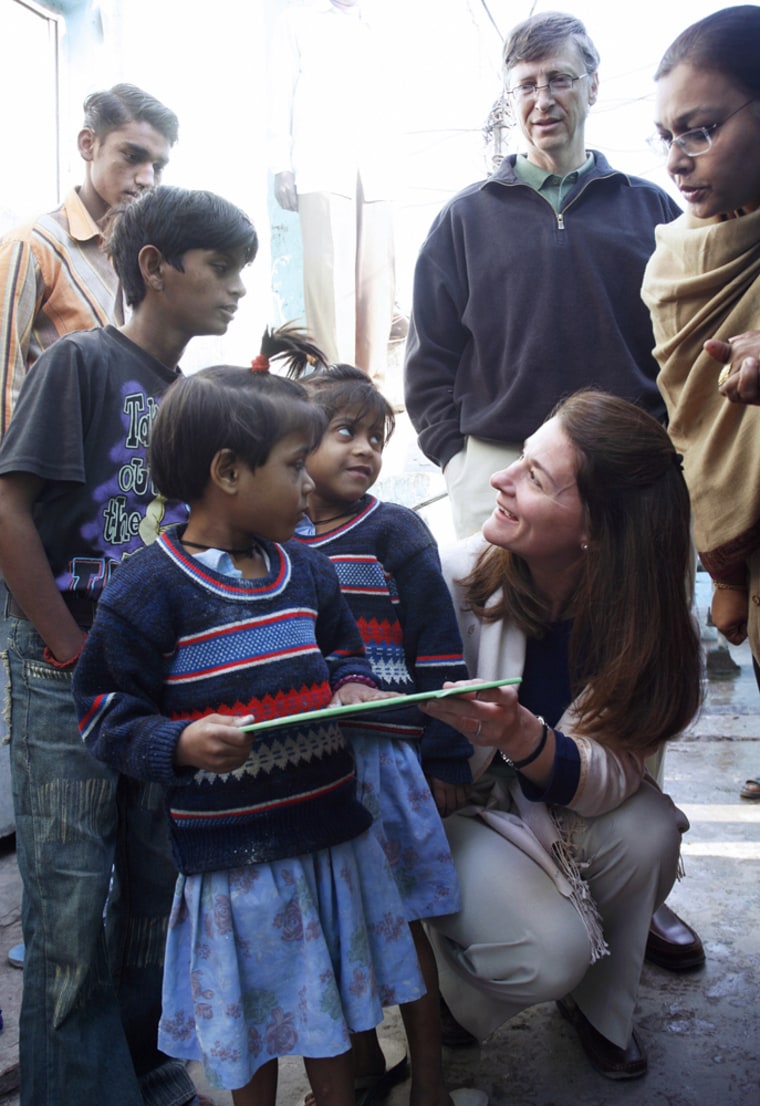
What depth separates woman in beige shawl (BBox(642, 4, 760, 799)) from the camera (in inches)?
75.4

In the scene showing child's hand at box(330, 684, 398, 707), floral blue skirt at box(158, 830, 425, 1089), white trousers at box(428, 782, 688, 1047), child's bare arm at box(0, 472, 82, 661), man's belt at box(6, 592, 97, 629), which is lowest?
white trousers at box(428, 782, 688, 1047)

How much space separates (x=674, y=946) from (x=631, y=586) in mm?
1128

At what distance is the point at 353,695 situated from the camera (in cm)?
163

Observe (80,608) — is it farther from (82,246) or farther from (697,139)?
(697,139)

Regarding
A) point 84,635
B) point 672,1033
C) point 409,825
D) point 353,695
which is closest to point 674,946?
point 672,1033

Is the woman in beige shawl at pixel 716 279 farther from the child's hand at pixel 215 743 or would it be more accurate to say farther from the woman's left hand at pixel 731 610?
the child's hand at pixel 215 743

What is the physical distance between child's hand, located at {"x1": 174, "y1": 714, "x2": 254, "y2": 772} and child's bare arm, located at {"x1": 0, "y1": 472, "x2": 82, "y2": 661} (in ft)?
1.40

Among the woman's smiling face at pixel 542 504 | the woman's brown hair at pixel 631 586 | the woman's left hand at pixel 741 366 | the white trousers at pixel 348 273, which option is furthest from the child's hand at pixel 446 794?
the white trousers at pixel 348 273

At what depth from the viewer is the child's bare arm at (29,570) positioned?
1.70 metres

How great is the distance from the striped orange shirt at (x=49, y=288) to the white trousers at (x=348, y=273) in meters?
2.37

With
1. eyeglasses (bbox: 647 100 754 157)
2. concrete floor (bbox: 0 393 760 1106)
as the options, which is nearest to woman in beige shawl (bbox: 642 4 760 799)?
eyeglasses (bbox: 647 100 754 157)

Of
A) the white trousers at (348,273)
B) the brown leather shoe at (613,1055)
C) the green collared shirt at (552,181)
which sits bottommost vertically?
the brown leather shoe at (613,1055)

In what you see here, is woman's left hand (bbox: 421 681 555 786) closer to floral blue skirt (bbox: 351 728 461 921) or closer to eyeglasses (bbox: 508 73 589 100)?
floral blue skirt (bbox: 351 728 461 921)

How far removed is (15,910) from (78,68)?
10.9 ft
